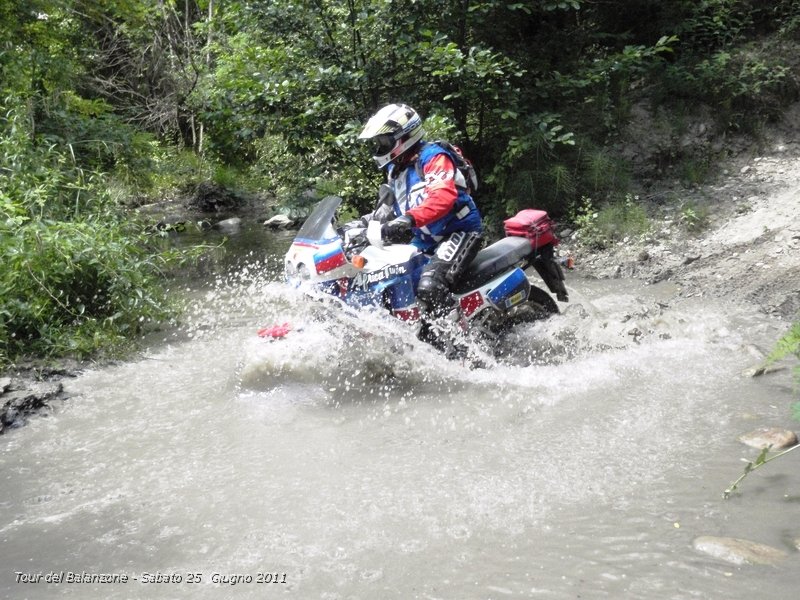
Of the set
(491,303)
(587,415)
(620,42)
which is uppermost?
(620,42)

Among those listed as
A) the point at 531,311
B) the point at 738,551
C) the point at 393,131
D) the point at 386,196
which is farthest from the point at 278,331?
the point at 738,551

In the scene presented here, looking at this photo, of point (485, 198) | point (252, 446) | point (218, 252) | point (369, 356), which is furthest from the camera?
point (218, 252)

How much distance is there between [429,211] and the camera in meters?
5.83

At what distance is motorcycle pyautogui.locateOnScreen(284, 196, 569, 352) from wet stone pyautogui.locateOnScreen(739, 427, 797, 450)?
7.47 ft

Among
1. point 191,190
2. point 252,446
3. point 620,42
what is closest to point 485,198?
point 620,42

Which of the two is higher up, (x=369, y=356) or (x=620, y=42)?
(x=620, y=42)

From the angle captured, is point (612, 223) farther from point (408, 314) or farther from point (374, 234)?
point (374, 234)

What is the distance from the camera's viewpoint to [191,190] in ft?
61.7

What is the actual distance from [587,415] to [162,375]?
3.59 meters

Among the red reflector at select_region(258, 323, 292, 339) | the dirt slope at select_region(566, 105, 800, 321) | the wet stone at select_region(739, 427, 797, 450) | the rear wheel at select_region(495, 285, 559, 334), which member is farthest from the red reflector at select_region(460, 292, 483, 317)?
the dirt slope at select_region(566, 105, 800, 321)

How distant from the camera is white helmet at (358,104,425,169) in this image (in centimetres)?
593

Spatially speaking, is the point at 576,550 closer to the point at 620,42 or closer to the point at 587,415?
the point at 587,415

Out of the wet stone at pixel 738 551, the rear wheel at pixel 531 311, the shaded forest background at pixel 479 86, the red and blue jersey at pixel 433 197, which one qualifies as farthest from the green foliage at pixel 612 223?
the wet stone at pixel 738 551

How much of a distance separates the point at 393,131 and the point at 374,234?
864 millimetres
